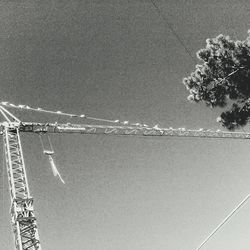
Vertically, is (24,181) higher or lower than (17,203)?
higher

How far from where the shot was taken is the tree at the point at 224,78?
16.7 m

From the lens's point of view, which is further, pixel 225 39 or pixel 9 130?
pixel 9 130

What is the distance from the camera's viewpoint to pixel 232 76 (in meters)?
16.9

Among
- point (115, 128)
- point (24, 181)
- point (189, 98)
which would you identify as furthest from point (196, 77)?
point (115, 128)

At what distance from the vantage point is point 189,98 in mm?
17906

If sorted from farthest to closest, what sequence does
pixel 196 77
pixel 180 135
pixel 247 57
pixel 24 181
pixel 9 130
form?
pixel 180 135 < pixel 9 130 < pixel 24 181 < pixel 196 77 < pixel 247 57

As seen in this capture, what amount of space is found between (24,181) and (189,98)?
9.65 meters

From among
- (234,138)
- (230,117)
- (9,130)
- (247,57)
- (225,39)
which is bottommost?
(230,117)

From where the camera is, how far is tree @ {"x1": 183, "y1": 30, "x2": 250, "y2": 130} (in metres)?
16.7

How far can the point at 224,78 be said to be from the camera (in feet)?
56.0

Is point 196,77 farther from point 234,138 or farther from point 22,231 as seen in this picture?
point 234,138

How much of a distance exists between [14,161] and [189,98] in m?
10.4

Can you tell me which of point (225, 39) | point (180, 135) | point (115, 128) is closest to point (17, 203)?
point (225, 39)

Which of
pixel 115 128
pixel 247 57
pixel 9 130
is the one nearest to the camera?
pixel 247 57
